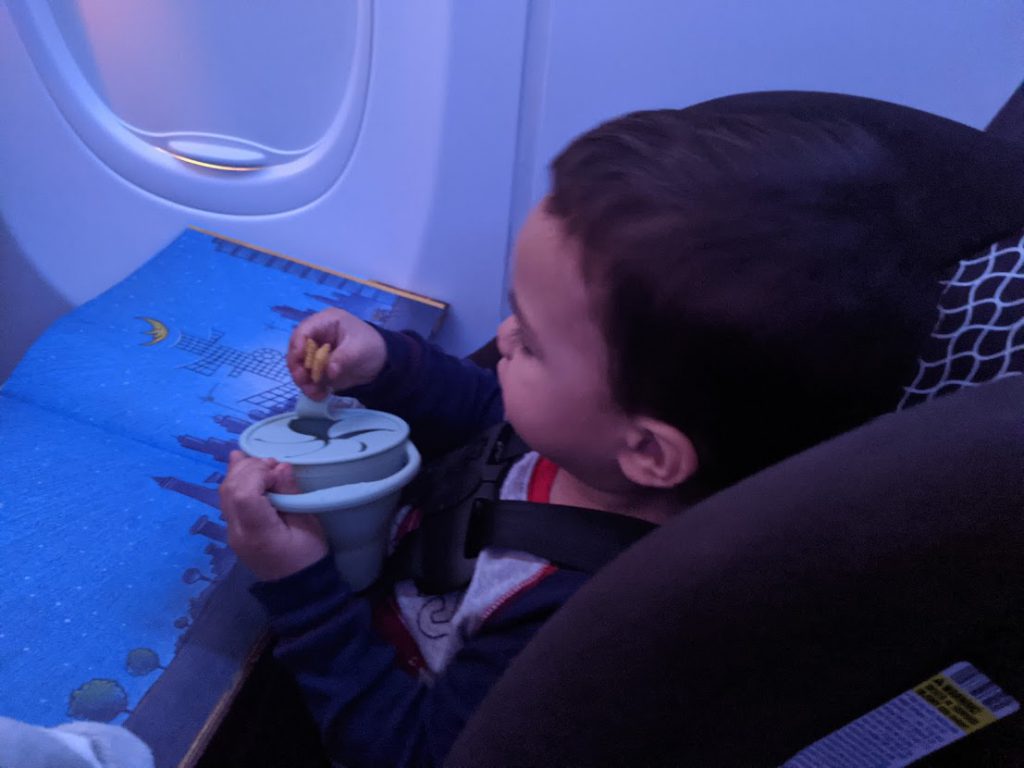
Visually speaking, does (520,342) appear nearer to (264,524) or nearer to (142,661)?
(264,524)

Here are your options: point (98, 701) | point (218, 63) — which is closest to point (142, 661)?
point (98, 701)

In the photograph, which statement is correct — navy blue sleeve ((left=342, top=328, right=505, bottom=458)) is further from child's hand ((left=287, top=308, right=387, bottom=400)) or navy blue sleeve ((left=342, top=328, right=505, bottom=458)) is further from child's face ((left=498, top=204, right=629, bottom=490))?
child's face ((left=498, top=204, right=629, bottom=490))

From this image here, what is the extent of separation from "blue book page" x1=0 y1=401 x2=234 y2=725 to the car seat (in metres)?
0.33

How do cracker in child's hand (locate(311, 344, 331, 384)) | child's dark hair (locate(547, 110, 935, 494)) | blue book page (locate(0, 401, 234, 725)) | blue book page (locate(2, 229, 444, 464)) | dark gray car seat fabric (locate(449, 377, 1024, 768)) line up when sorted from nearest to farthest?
dark gray car seat fabric (locate(449, 377, 1024, 768))
child's dark hair (locate(547, 110, 935, 494))
blue book page (locate(0, 401, 234, 725))
cracker in child's hand (locate(311, 344, 331, 384))
blue book page (locate(2, 229, 444, 464))

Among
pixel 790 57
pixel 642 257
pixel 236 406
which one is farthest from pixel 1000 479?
pixel 236 406

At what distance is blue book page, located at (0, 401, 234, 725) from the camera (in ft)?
1.83

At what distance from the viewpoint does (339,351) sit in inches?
30.5

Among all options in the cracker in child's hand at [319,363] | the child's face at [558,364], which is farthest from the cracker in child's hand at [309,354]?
the child's face at [558,364]

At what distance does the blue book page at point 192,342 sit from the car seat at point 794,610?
0.56 m

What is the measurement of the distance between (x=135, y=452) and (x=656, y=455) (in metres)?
0.57

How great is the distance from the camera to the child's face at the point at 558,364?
0.51 m

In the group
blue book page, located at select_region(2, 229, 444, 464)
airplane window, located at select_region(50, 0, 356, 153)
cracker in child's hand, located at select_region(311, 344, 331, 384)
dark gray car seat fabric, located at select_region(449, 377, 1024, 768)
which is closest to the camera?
dark gray car seat fabric, located at select_region(449, 377, 1024, 768)

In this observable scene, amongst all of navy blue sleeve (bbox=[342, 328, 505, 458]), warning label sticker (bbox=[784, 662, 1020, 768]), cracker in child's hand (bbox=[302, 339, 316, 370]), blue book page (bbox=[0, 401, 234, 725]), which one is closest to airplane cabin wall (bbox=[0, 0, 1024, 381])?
navy blue sleeve (bbox=[342, 328, 505, 458])

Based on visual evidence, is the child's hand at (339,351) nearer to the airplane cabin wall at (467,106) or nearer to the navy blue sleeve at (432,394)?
the navy blue sleeve at (432,394)
